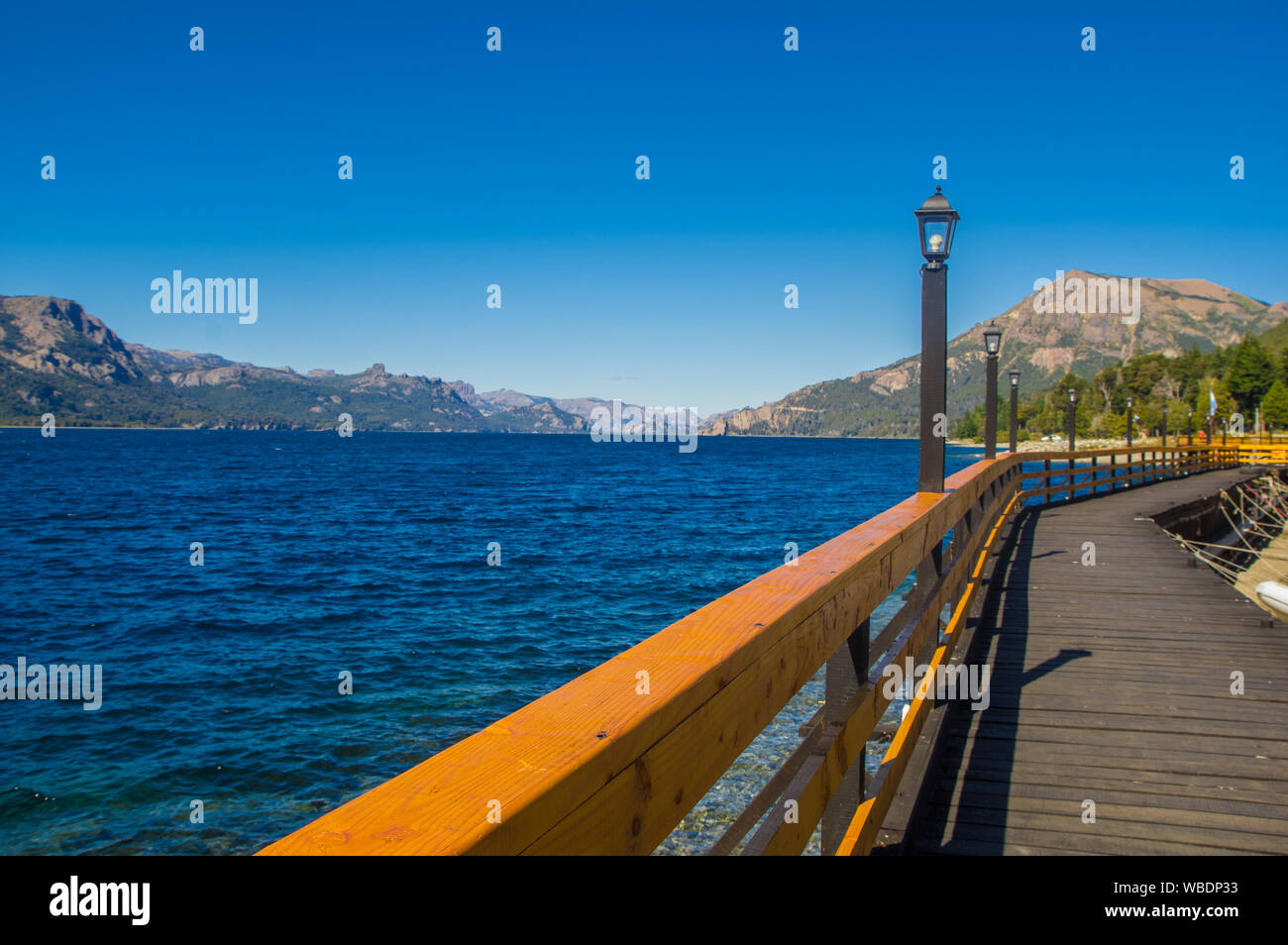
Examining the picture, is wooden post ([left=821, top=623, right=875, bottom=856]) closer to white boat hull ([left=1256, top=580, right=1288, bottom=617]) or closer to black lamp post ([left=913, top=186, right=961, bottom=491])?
black lamp post ([left=913, top=186, right=961, bottom=491])

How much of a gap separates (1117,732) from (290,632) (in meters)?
14.8

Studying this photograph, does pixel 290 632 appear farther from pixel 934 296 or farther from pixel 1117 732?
pixel 1117 732

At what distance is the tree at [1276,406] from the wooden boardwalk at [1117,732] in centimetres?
10431

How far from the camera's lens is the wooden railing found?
99cm

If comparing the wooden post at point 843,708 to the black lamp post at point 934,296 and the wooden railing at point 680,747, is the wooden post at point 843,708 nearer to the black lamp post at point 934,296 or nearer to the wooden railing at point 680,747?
the wooden railing at point 680,747

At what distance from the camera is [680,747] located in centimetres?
141

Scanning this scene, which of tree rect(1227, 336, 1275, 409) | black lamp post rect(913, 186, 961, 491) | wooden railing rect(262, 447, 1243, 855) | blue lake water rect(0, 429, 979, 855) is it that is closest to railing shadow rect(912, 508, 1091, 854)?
wooden railing rect(262, 447, 1243, 855)

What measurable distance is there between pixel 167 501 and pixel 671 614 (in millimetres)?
39474

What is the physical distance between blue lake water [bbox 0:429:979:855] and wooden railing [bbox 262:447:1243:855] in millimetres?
5414

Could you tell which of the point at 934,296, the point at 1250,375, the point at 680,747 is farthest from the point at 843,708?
the point at 1250,375

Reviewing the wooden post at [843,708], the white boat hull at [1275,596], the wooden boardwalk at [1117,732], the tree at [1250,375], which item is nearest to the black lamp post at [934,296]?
the wooden boardwalk at [1117,732]

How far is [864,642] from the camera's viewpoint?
2.82 m
